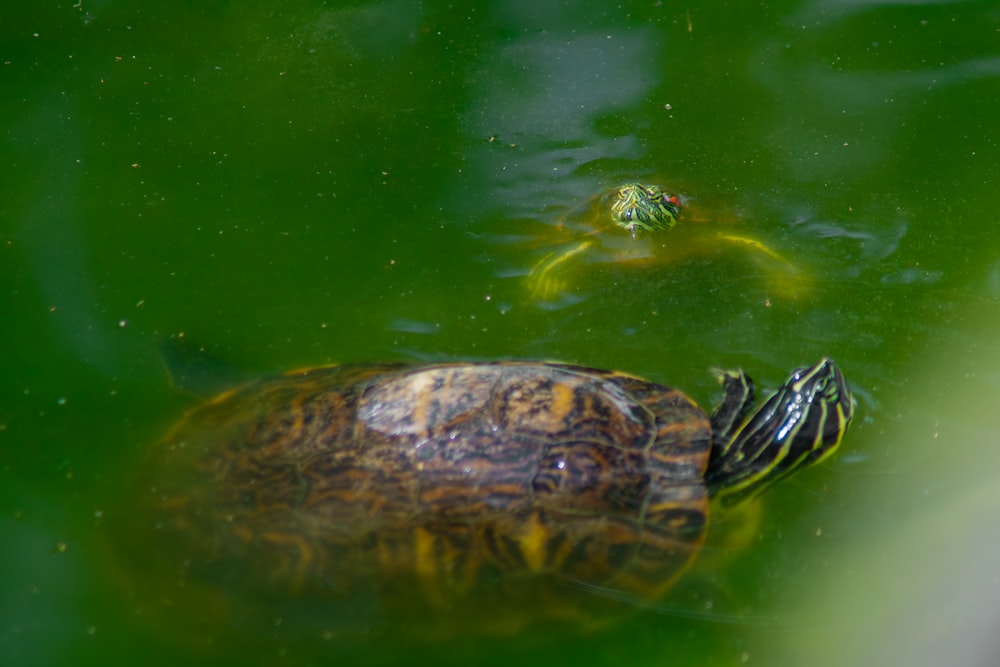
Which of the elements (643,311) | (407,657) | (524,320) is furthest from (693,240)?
(407,657)

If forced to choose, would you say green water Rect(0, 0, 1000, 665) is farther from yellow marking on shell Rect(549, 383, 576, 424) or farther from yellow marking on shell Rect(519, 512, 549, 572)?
yellow marking on shell Rect(549, 383, 576, 424)

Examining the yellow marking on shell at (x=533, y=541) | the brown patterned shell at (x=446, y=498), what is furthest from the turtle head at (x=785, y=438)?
the yellow marking on shell at (x=533, y=541)

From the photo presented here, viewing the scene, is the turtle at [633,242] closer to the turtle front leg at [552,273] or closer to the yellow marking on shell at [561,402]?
the turtle front leg at [552,273]

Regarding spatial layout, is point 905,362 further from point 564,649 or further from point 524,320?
point 564,649

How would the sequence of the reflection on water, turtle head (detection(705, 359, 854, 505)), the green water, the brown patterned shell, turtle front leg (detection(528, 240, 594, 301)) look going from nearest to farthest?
the brown patterned shell, the reflection on water, the green water, turtle head (detection(705, 359, 854, 505)), turtle front leg (detection(528, 240, 594, 301))

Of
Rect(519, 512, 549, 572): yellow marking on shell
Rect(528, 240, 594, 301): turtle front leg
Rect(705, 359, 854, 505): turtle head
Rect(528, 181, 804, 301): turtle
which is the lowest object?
Rect(519, 512, 549, 572): yellow marking on shell

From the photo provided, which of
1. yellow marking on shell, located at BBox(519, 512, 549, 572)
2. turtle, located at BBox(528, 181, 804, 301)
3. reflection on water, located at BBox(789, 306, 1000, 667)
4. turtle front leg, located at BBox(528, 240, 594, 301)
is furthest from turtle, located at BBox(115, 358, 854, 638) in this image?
turtle, located at BBox(528, 181, 804, 301)

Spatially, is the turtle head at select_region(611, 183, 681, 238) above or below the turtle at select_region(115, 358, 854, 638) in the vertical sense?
above
